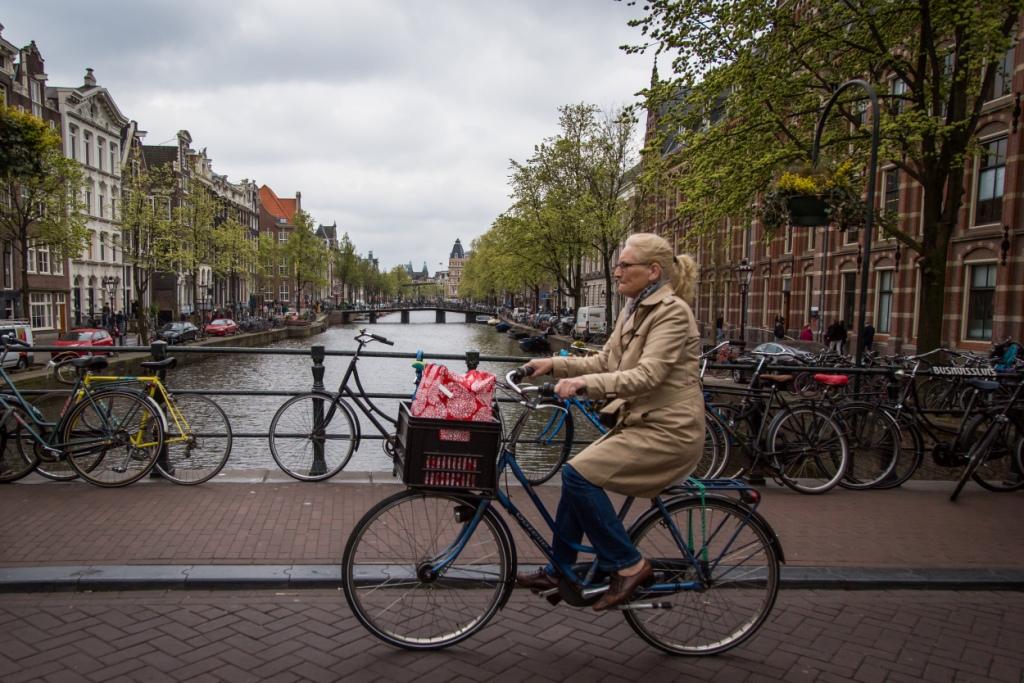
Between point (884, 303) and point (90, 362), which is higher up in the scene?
point (884, 303)

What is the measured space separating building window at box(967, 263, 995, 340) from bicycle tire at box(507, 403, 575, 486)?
19.7 m

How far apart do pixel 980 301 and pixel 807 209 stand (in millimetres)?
16246

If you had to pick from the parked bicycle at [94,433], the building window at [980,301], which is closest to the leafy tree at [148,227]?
the parked bicycle at [94,433]

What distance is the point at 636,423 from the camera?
10.2 feet

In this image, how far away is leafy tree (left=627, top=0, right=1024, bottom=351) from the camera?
1255 cm

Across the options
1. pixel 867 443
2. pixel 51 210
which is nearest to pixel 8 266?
pixel 51 210

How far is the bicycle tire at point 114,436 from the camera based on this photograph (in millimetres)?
5699

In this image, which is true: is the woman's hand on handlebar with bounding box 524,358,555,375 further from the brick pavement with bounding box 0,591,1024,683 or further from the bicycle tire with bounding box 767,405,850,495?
the bicycle tire with bounding box 767,405,850,495

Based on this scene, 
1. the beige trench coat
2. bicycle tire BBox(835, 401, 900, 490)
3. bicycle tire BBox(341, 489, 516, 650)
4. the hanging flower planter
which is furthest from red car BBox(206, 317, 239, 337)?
the beige trench coat

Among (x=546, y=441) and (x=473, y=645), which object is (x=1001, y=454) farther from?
(x=473, y=645)

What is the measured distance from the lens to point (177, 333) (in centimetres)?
3531

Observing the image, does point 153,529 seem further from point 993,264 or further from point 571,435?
point 993,264

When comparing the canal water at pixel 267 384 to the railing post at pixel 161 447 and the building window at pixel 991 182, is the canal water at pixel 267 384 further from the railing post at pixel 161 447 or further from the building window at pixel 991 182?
the building window at pixel 991 182

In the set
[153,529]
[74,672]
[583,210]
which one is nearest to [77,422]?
[153,529]
